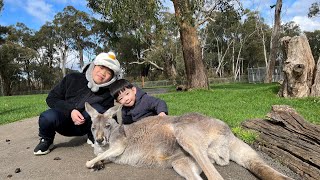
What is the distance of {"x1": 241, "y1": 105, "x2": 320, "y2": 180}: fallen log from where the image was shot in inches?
165

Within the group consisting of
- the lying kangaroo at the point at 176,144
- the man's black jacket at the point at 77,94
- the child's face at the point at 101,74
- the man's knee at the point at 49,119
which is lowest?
the lying kangaroo at the point at 176,144

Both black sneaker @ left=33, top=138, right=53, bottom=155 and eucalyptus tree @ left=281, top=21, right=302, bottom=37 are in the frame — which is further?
eucalyptus tree @ left=281, top=21, right=302, bottom=37

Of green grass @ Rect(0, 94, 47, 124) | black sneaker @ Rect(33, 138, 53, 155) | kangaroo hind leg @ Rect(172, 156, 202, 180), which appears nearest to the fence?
green grass @ Rect(0, 94, 47, 124)

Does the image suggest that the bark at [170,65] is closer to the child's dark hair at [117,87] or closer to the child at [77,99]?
the child at [77,99]

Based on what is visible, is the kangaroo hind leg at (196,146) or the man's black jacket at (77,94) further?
the man's black jacket at (77,94)

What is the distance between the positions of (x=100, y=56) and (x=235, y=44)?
62.0 m

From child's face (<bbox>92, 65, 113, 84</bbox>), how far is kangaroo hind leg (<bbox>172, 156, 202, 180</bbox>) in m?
1.61

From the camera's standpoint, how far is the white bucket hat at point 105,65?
15.4 ft

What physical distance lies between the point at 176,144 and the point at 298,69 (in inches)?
372

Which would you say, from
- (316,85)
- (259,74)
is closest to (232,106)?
(316,85)

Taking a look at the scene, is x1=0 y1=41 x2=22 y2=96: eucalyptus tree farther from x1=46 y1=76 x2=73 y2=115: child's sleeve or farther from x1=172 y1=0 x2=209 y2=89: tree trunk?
x1=46 y1=76 x2=73 y2=115: child's sleeve

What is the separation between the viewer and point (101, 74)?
15.6 ft

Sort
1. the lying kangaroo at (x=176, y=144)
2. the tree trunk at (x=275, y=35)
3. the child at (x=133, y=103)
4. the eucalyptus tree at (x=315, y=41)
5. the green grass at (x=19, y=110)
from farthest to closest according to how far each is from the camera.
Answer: the eucalyptus tree at (x=315, y=41) → the tree trunk at (x=275, y=35) → the green grass at (x=19, y=110) → the child at (x=133, y=103) → the lying kangaroo at (x=176, y=144)

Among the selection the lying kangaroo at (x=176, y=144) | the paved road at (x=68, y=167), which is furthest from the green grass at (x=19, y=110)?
the lying kangaroo at (x=176, y=144)
